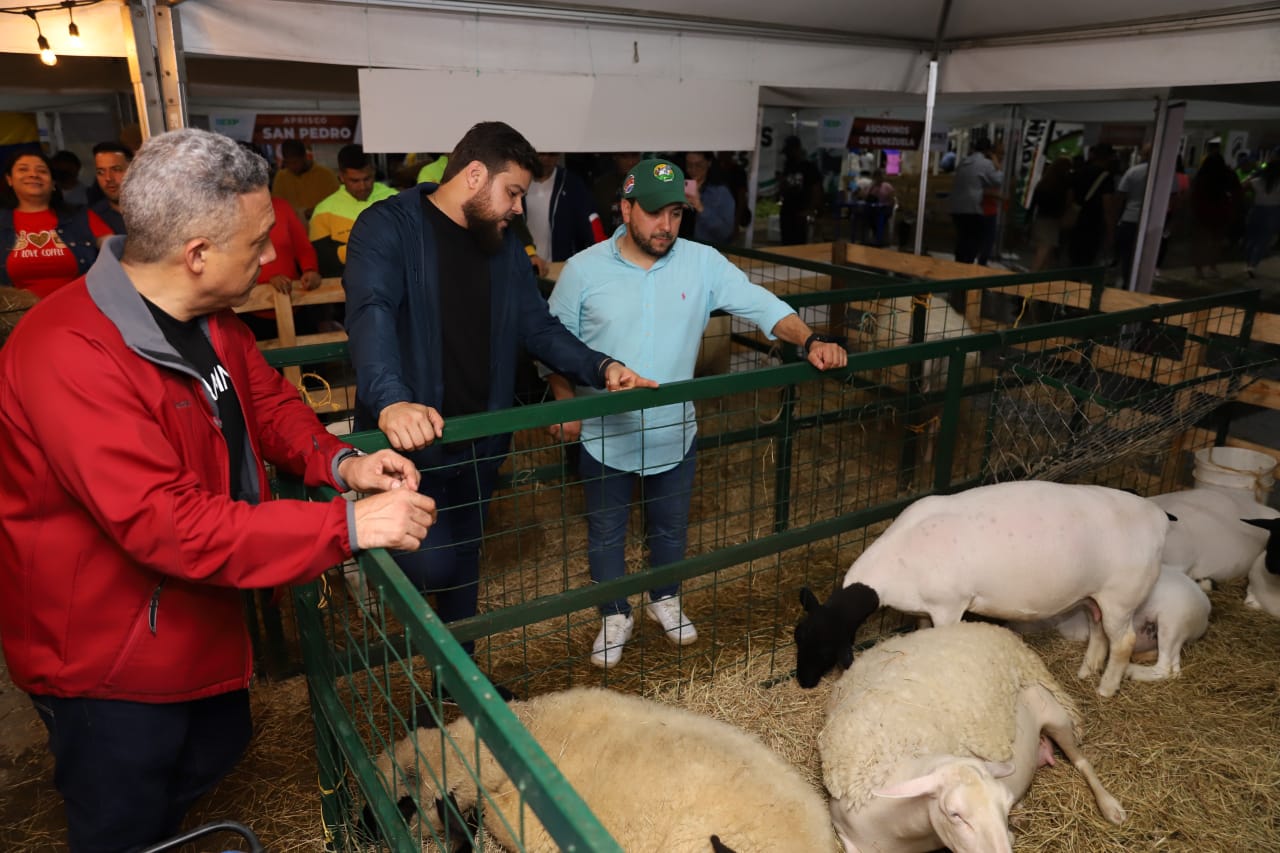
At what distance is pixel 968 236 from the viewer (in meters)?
12.7

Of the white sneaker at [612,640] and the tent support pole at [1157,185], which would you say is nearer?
the white sneaker at [612,640]

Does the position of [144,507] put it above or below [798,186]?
below

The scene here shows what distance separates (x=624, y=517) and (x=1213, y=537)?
3.05 meters

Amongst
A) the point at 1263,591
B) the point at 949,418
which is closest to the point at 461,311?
the point at 949,418

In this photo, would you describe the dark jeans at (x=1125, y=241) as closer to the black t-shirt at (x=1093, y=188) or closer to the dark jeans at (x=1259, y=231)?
the black t-shirt at (x=1093, y=188)

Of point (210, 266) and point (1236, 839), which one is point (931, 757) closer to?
point (1236, 839)

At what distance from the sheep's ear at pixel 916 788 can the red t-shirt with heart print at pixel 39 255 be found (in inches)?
205

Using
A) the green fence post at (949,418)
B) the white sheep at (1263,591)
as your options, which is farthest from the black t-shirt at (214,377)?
the white sheep at (1263,591)

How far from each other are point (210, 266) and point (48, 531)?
0.63m

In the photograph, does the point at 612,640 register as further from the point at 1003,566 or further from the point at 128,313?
the point at 128,313

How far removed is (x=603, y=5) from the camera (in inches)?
225

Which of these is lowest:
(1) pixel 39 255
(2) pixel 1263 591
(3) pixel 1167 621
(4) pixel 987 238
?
(2) pixel 1263 591

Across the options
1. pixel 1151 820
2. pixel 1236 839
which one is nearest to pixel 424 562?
pixel 1151 820

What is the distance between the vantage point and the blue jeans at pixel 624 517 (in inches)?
145
